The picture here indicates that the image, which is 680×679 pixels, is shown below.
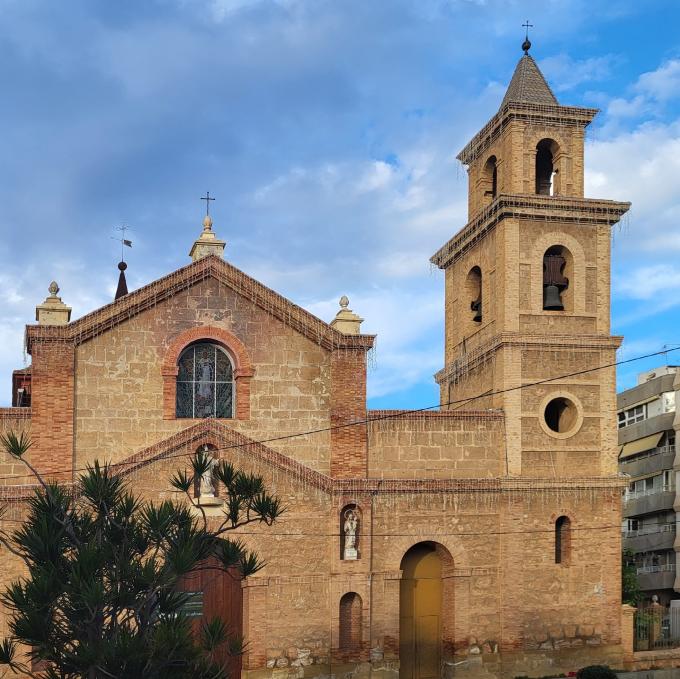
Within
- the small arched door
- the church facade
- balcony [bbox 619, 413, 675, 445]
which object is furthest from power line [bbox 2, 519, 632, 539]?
balcony [bbox 619, 413, 675, 445]

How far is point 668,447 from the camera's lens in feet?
166

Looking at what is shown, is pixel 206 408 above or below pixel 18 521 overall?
above

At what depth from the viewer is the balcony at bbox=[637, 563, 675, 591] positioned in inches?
1945

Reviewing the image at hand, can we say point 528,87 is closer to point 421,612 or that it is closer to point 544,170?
point 544,170

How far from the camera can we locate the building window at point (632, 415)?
2110 inches

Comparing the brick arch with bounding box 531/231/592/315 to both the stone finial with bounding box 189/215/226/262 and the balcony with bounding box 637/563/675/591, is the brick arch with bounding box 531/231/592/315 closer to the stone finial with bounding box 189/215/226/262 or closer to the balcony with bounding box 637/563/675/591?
the stone finial with bounding box 189/215/226/262

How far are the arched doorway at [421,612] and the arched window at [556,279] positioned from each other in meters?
7.00

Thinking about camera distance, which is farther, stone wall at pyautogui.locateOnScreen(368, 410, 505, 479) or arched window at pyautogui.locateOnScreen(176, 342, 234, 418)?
stone wall at pyautogui.locateOnScreen(368, 410, 505, 479)

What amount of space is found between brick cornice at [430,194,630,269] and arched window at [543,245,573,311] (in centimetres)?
92

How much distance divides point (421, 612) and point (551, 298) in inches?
341

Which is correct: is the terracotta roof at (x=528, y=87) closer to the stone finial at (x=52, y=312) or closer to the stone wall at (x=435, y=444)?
the stone wall at (x=435, y=444)

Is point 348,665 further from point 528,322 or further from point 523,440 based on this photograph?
point 528,322

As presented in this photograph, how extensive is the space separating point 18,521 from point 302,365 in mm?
7606

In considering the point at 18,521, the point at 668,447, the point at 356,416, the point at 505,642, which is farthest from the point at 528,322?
the point at 668,447
